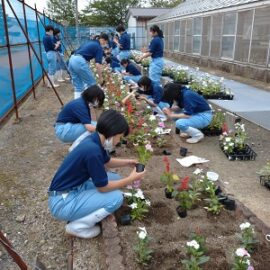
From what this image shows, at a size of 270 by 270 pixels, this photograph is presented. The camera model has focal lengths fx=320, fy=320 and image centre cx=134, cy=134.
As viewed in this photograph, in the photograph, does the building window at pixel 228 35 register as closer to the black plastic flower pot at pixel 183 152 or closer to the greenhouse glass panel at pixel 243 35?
the greenhouse glass panel at pixel 243 35

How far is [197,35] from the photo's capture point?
46.7ft

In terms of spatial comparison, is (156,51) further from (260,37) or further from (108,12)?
(108,12)

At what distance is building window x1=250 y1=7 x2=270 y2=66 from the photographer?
8.86 metres

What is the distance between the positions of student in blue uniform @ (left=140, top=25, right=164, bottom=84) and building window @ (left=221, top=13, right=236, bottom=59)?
414cm

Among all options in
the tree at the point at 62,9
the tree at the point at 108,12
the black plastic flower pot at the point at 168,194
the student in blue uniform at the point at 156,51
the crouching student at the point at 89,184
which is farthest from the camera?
the tree at the point at 62,9

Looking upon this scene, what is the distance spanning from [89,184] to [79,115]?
4.04 feet

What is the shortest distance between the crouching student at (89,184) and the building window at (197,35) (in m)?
12.5

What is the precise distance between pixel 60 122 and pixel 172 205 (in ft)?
6.11

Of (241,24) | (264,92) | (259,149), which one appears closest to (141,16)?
(241,24)

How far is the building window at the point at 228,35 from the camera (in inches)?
428

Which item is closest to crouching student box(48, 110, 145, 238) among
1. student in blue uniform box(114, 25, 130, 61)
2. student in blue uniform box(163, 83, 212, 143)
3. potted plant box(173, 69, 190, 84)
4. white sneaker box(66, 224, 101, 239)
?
white sneaker box(66, 224, 101, 239)

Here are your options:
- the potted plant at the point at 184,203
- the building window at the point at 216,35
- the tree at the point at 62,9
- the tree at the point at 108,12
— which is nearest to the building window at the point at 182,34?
the building window at the point at 216,35

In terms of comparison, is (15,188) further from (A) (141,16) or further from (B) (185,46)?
(A) (141,16)

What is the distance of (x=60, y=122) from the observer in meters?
4.13
